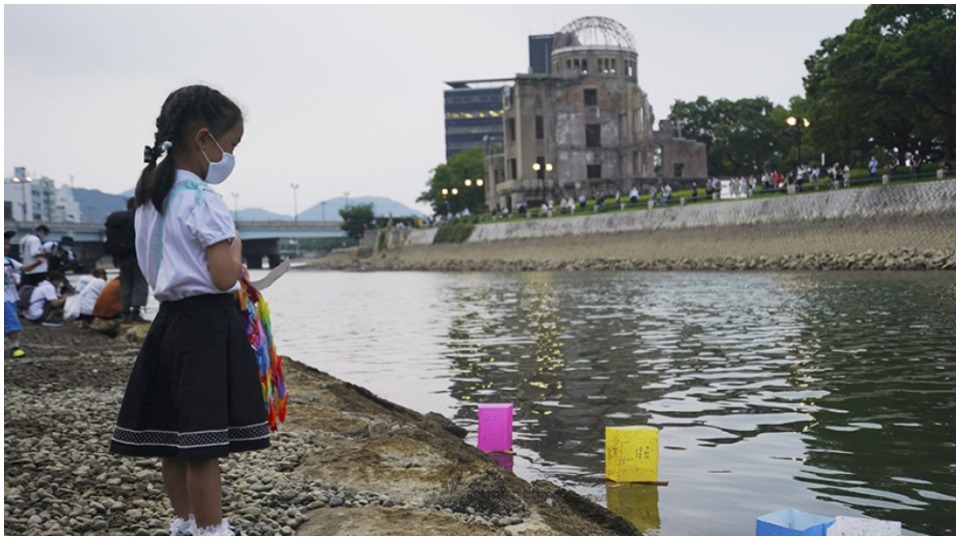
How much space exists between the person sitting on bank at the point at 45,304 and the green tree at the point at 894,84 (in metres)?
36.1

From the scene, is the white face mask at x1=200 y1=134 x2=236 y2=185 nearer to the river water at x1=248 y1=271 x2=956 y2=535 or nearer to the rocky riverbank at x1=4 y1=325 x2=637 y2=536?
the rocky riverbank at x1=4 y1=325 x2=637 y2=536

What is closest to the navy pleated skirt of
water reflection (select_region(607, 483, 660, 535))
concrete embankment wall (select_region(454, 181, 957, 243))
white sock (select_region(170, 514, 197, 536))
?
white sock (select_region(170, 514, 197, 536))

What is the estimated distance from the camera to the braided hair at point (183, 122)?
5.31 meters

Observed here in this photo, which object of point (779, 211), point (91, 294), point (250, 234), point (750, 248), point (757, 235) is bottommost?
point (750, 248)

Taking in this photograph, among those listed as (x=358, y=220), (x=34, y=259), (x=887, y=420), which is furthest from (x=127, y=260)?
(x=358, y=220)

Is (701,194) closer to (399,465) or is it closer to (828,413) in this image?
(828,413)

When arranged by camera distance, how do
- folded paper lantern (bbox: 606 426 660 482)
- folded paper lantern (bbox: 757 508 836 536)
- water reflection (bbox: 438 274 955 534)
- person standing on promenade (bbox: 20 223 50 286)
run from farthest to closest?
1. person standing on promenade (bbox: 20 223 50 286)
2. water reflection (bbox: 438 274 955 534)
3. folded paper lantern (bbox: 606 426 660 482)
4. folded paper lantern (bbox: 757 508 836 536)

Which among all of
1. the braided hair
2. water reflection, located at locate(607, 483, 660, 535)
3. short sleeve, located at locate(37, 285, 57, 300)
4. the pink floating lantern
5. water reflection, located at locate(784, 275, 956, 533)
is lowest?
water reflection, located at locate(607, 483, 660, 535)

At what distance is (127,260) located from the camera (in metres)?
17.5

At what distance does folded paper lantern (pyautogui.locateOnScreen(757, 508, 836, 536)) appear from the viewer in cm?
576

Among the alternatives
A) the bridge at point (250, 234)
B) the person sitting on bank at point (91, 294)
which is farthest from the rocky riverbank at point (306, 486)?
the bridge at point (250, 234)

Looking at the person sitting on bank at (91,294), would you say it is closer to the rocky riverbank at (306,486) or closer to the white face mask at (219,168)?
the rocky riverbank at (306,486)

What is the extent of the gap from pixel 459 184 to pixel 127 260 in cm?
12372

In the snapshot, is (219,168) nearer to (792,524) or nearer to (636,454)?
(792,524)
